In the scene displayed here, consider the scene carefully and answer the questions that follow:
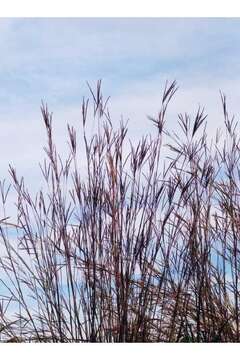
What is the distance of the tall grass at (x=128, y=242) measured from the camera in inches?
104

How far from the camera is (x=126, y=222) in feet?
8.68

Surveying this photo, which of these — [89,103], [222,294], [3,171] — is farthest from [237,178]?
[3,171]

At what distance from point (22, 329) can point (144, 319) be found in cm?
45

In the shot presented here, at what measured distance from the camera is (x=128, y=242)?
2631 mm

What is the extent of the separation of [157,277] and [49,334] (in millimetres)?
433

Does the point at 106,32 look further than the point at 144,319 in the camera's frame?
Yes

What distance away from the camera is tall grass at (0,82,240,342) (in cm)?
265
